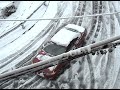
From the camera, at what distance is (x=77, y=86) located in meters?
13.4

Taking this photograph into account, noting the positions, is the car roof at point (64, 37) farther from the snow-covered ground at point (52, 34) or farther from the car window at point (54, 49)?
the snow-covered ground at point (52, 34)

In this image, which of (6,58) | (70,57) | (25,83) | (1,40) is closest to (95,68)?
(25,83)

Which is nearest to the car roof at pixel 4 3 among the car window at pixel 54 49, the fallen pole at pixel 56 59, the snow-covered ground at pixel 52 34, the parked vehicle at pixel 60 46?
the snow-covered ground at pixel 52 34

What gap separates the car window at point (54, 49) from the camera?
14.0 meters

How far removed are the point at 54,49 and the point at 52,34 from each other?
353 centimetres

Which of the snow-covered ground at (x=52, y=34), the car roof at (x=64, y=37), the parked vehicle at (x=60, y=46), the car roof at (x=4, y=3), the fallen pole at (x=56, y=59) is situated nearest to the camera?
the fallen pole at (x=56, y=59)

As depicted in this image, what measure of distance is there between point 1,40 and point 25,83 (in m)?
4.88

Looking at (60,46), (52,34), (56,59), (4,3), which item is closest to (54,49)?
(60,46)

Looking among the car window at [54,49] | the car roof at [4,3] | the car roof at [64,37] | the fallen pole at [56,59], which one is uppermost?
the car roof at [4,3]

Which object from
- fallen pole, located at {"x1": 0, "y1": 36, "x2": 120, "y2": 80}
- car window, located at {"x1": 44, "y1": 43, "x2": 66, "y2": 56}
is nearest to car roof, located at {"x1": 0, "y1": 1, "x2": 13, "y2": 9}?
car window, located at {"x1": 44, "y1": 43, "x2": 66, "y2": 56}

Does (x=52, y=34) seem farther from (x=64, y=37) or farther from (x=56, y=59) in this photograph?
(x=56, y=59)

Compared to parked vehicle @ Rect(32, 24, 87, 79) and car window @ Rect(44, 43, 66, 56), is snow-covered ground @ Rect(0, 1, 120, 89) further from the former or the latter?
car window @ Rect(44, 43, 66, 56)

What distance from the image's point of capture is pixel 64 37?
49.1 ft

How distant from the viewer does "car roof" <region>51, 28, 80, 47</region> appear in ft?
47.5
